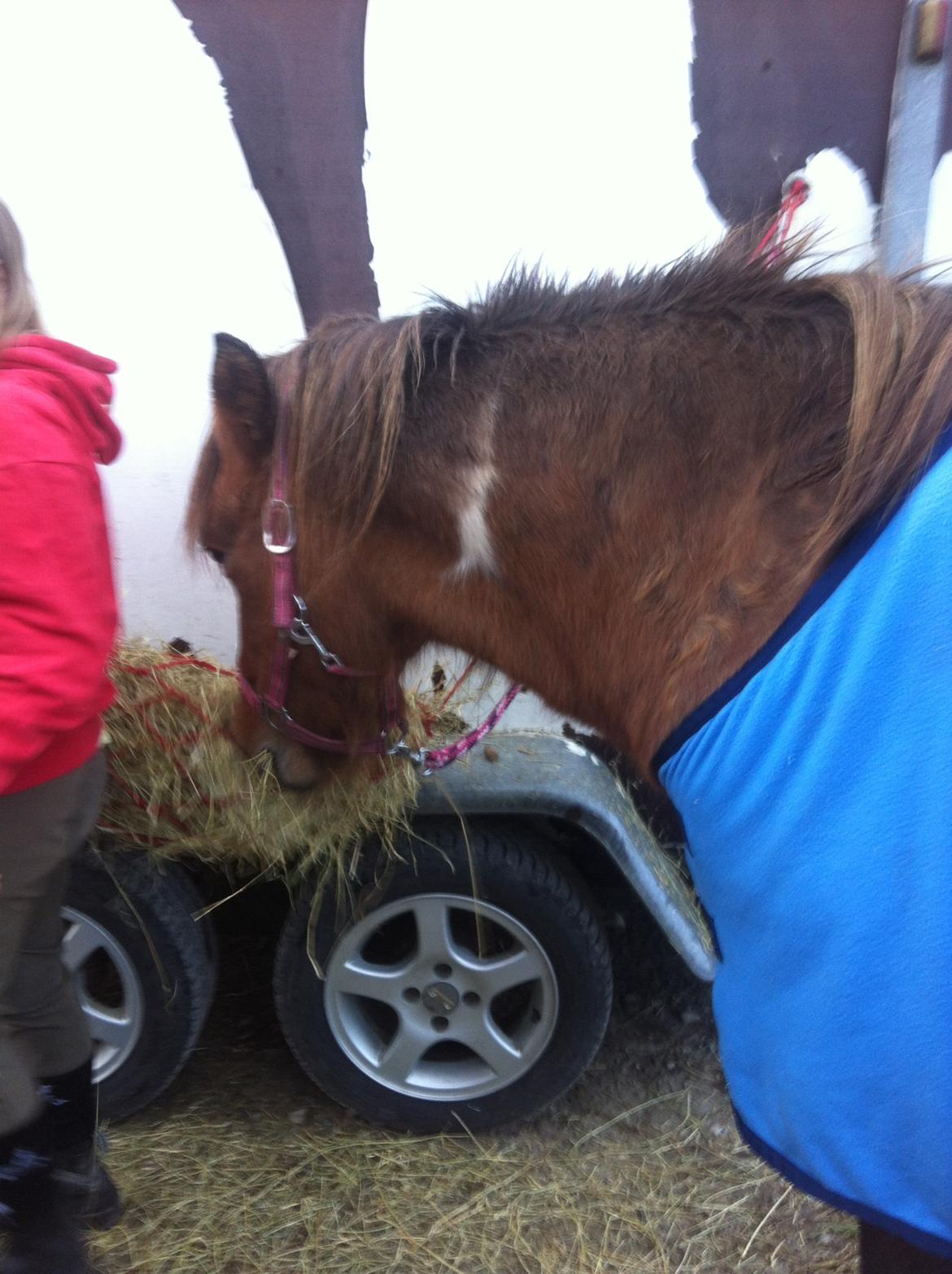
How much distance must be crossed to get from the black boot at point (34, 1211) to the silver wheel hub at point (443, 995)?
0.60 m

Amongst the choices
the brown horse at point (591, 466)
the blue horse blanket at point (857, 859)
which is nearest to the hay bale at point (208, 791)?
the brown horse at point (591, 466)

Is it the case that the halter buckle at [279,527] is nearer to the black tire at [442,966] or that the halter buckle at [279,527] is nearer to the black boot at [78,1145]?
the black tire at [442,966]

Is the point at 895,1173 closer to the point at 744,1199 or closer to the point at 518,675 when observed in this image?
the point at 518,675

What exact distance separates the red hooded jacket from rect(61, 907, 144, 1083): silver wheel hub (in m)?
0.69

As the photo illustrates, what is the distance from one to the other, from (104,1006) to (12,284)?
1.60 meters

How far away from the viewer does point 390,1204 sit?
1.82 metres

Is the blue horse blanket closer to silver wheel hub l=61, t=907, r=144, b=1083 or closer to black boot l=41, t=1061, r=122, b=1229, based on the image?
black boot l=41, t=1061, r=122, b=1229

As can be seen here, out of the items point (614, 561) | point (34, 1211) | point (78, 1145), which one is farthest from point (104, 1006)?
point (614, 561)

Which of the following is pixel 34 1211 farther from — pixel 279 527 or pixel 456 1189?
pixel 279 527

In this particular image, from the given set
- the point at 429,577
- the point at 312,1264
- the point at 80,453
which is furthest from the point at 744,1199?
the point at 80,453

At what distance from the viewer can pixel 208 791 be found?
5.73 ft

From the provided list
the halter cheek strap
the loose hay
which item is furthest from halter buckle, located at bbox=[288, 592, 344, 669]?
the loose hay

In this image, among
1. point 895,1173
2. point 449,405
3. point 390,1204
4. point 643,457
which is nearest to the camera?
point 895,1173

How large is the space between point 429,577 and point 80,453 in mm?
580
